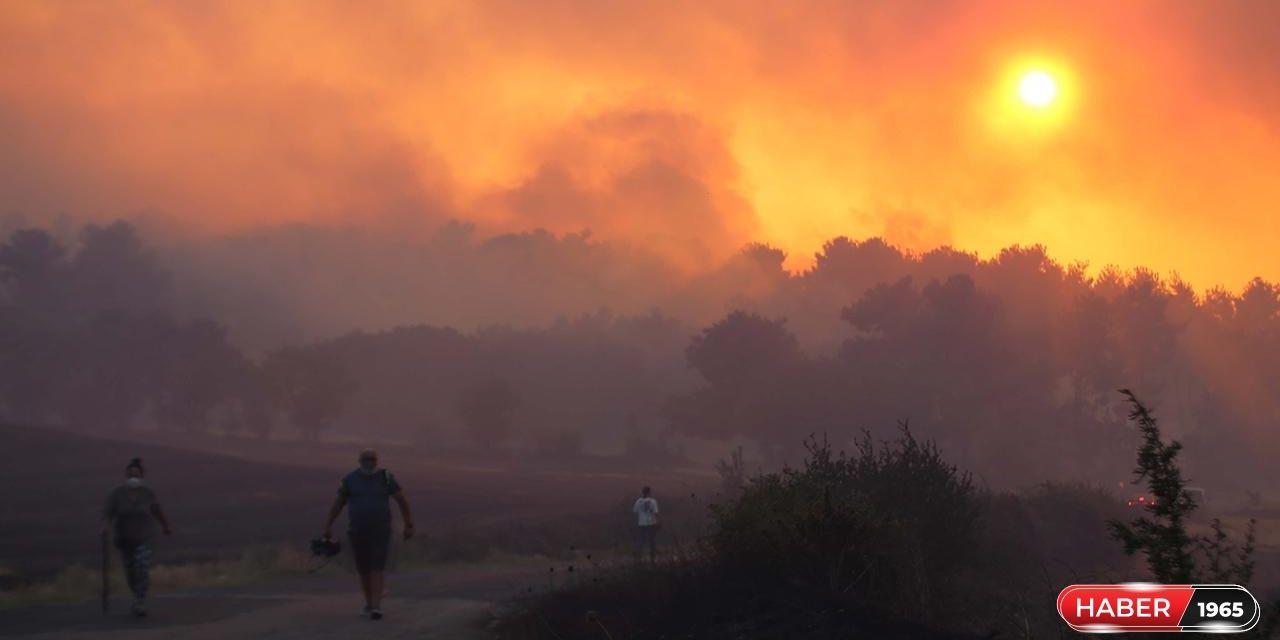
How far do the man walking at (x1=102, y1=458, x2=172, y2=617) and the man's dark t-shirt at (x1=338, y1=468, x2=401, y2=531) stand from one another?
278 cm

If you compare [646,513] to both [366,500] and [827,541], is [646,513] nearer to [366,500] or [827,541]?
[366,500]

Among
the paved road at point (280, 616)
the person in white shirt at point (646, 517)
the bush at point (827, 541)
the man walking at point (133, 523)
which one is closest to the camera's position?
the bush at point (827, 541)

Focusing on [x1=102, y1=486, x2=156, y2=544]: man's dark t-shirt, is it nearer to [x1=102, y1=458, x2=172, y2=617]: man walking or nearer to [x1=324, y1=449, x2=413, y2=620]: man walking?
[x1=102, y1=458, x2=172, y2=617]: man walking

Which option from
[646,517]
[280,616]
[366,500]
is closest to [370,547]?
[366,500]

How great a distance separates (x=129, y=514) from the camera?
16.1 meters

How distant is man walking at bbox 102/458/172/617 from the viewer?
15.9 meters

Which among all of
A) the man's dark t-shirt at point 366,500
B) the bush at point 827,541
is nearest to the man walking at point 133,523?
the man's dark t-shirt at point 366,500

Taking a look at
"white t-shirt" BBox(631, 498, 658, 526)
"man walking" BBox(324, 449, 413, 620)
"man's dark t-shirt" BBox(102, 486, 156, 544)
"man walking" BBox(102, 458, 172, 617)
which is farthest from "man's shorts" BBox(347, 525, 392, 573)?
"white t-shirt" BBox(631, 498, 658, 526)

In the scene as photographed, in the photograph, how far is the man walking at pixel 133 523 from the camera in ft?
52.0

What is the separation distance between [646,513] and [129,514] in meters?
14.6

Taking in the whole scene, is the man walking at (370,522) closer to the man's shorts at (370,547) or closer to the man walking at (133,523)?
the man's shorts at (370,547)

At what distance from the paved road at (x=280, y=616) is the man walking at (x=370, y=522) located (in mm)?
496

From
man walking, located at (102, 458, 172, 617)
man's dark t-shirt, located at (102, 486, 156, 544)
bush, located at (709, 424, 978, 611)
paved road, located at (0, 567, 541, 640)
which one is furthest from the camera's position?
man's dark t-shirt, located at (102, 486, 156, 544)

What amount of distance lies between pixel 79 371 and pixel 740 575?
415ft
